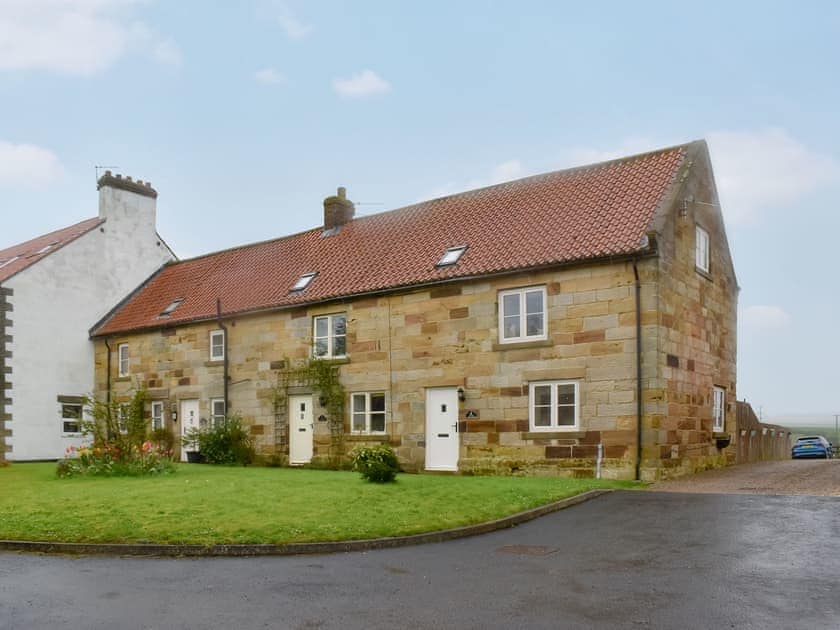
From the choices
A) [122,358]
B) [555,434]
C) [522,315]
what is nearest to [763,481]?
[555,434]

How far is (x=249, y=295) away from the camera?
1102 inches

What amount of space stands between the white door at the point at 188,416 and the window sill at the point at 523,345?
518 inches

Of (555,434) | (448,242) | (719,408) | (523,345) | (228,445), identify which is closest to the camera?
(555,434)

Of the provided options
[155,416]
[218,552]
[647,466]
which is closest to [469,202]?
[647,466]

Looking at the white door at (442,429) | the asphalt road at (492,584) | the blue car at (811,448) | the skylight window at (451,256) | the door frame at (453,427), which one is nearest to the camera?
the asphalt road at (492,584)

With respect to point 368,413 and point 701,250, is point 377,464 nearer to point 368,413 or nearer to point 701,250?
point 368,413

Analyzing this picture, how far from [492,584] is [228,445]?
745 inches

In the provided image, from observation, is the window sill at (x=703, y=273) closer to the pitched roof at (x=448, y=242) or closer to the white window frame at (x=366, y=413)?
the pitched roof at (x=448, y=242)

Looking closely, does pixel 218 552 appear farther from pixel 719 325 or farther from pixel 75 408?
pixel 75 408

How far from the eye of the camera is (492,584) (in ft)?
29.1

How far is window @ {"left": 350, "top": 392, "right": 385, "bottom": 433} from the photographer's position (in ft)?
76.5

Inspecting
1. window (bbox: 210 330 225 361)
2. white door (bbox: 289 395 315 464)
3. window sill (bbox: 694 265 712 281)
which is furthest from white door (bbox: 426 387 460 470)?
window (bbox: 210 330 225 361)

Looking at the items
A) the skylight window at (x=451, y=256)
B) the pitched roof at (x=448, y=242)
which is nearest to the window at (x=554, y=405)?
the pitched roof at (x=448, y=242)

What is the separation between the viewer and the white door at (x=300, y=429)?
25109mm
